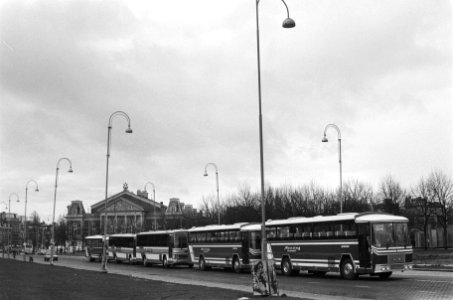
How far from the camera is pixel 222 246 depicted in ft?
138

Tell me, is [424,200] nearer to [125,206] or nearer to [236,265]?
[236,265]

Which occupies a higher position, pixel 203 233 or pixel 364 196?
pixel 364 196

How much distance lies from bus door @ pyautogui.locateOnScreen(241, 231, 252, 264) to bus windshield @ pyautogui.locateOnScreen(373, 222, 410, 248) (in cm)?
1176

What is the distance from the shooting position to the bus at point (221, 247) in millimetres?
39344

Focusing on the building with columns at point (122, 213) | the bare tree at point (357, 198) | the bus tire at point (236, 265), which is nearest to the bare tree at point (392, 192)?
the bare tree at point (357, 198)

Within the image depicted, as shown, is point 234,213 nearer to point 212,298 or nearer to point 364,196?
point 364,196

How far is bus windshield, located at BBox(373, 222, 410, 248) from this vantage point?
28594 mm

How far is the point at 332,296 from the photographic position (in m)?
20.7

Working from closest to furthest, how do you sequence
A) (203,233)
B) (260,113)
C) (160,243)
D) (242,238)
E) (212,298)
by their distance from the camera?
(212,298), (260,113), (242,238), (203,233), (160,243)

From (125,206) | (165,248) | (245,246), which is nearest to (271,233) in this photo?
(245,246)

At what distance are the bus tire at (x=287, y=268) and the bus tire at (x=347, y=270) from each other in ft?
15.7

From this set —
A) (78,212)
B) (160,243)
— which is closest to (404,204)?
(160,243)

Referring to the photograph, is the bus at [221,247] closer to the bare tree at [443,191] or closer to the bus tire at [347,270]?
the bus tire at [347,270]

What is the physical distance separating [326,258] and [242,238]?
9295 mm
